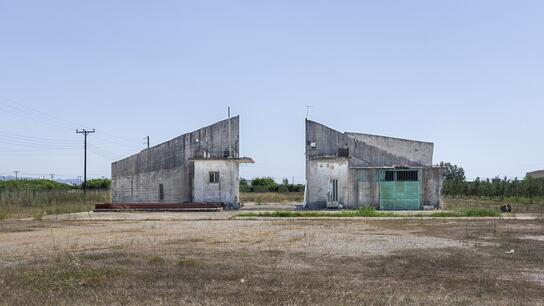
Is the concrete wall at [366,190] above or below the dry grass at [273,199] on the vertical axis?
above

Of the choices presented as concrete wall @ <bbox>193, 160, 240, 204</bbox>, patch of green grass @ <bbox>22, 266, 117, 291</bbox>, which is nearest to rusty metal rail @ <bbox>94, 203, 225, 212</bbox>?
concrete wall @ <bbox>193, 160, 240, 204</bbox>

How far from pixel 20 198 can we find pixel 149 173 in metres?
8.65

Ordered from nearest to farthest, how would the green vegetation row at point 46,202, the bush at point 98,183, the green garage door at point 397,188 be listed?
the green vegetation row at point 46,202
the green garage door at point 397,188
the bush at point 98,183

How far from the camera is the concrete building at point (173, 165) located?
3938 centimetres

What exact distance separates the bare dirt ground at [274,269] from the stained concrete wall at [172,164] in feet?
69.4

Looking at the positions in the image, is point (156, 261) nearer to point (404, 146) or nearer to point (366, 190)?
point (366, 190)

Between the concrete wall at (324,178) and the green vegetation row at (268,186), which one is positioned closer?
the concrete wall at (324,178)

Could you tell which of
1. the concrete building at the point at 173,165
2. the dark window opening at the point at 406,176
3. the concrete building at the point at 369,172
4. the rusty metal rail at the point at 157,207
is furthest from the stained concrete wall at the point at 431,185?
the rusty metal rail at the point at 157,207

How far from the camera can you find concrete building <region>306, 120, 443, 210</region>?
3656 centimetres

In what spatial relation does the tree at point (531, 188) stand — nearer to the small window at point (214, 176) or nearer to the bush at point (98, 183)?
the small window at point (214, 176)

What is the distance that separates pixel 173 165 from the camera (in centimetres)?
3956

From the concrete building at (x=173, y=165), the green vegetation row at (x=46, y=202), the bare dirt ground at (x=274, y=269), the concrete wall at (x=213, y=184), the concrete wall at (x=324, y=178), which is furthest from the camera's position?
the concrete building at (x=173, y=165)

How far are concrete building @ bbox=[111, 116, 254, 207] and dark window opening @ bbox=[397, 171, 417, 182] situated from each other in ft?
31.4

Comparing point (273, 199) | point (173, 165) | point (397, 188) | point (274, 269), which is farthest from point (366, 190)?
point (274, 269)
